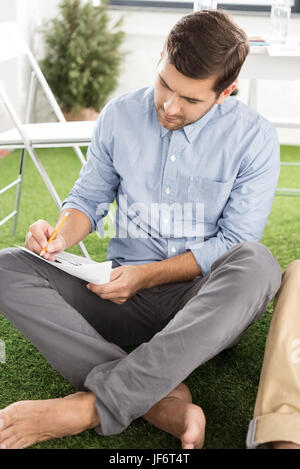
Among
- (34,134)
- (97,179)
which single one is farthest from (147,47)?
(97,179)

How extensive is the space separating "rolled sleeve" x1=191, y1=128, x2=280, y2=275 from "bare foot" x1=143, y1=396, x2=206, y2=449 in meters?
0.41

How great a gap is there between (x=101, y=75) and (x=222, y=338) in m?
3.63

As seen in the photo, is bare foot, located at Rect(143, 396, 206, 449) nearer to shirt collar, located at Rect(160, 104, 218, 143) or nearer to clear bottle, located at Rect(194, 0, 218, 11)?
shirt collar, located at Rect(160, 104, 218, 143)

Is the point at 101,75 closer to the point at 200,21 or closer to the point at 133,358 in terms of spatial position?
the point at 200,21

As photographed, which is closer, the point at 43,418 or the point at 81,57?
the point at 43,418

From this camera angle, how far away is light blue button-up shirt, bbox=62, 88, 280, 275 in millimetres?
1753

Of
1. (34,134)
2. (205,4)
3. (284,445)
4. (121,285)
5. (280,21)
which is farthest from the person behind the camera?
(280,21)

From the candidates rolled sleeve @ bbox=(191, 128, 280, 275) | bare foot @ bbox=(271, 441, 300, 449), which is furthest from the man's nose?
bare foot @ bbox=(271, 441, 300, 449)

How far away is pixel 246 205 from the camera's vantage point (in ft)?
5.72

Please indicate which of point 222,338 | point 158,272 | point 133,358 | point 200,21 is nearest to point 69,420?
point 133,358

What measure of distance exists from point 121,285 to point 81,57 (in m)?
3.34

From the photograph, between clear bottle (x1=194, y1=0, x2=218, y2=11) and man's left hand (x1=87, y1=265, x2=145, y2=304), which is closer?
man's left hand (x1=87, y1=265, x2=145, y2=304)

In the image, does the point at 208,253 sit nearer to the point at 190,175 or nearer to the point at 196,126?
the point at 190,175
